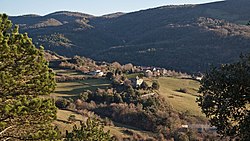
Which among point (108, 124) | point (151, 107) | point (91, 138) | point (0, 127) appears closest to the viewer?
point (0, 127)

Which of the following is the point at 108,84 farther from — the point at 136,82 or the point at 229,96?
the point at 229,96

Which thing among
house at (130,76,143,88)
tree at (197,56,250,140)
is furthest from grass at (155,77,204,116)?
tree at (197,56,250,140)

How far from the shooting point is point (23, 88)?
15.1 metres

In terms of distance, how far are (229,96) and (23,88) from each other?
790 cm

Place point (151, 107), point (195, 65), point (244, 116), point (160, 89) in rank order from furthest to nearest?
point (195, 65) < point (160, 89) < point (151, 107) < point (244, 116)

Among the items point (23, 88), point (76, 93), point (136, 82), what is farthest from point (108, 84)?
point (23, 88)

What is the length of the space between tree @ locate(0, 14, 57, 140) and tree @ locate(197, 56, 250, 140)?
626cm

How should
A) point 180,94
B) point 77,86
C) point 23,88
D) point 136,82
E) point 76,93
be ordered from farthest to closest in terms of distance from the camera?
point 77,86
point 136,82
point 180,94
point 76,93
point 23,88

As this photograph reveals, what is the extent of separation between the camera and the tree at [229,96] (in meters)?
12.3

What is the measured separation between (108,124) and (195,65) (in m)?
109

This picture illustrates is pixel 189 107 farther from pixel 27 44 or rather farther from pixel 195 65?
pixel 195 65

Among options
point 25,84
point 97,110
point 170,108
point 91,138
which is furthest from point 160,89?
point 25,84

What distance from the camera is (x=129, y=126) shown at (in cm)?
7081

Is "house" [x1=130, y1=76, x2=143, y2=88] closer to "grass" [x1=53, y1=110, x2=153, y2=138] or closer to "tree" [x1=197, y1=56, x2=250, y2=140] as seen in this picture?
"grass" [x1=53, y1=110, x2=153, y2=138]
